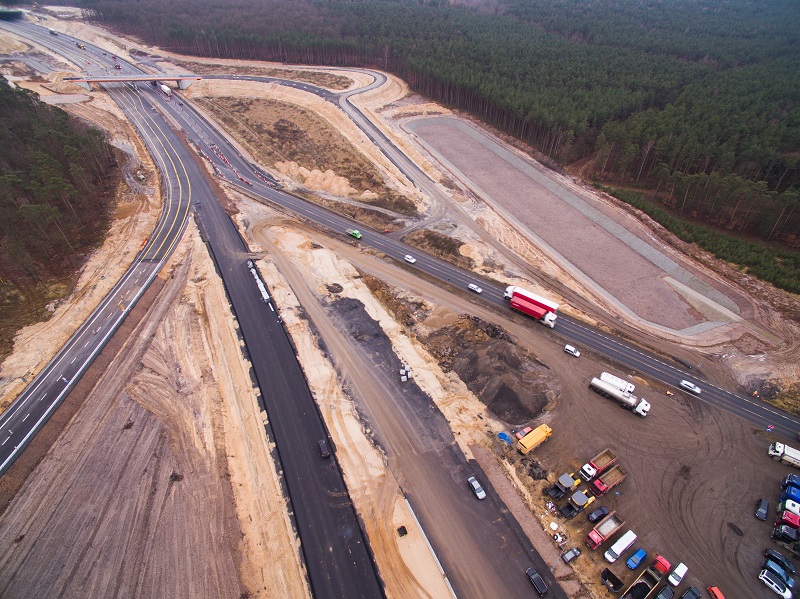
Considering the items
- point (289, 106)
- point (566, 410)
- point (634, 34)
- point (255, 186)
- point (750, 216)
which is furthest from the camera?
point (634, 34)

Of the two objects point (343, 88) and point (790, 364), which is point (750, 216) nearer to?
point (790, 364)

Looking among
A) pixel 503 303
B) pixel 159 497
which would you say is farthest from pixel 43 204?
pixel 503 303

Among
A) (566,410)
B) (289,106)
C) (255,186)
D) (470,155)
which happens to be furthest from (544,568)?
(289,106)

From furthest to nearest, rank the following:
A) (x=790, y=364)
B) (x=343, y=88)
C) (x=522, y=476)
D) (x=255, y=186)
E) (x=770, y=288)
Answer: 1. (x=343, y=88)
2. (x=255, y=186)
3. (x=770, y=288)
4. (x=790, y=364)
5. (x=522, y=476)

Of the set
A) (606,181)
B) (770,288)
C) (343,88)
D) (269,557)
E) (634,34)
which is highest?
(634,34)

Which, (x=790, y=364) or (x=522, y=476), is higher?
(x=790, y=364)

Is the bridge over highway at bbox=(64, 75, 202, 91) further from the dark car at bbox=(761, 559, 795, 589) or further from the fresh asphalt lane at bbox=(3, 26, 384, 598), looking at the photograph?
the dark car at bbox=(761, 559, 795, 589)

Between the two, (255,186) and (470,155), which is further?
(470,155)
